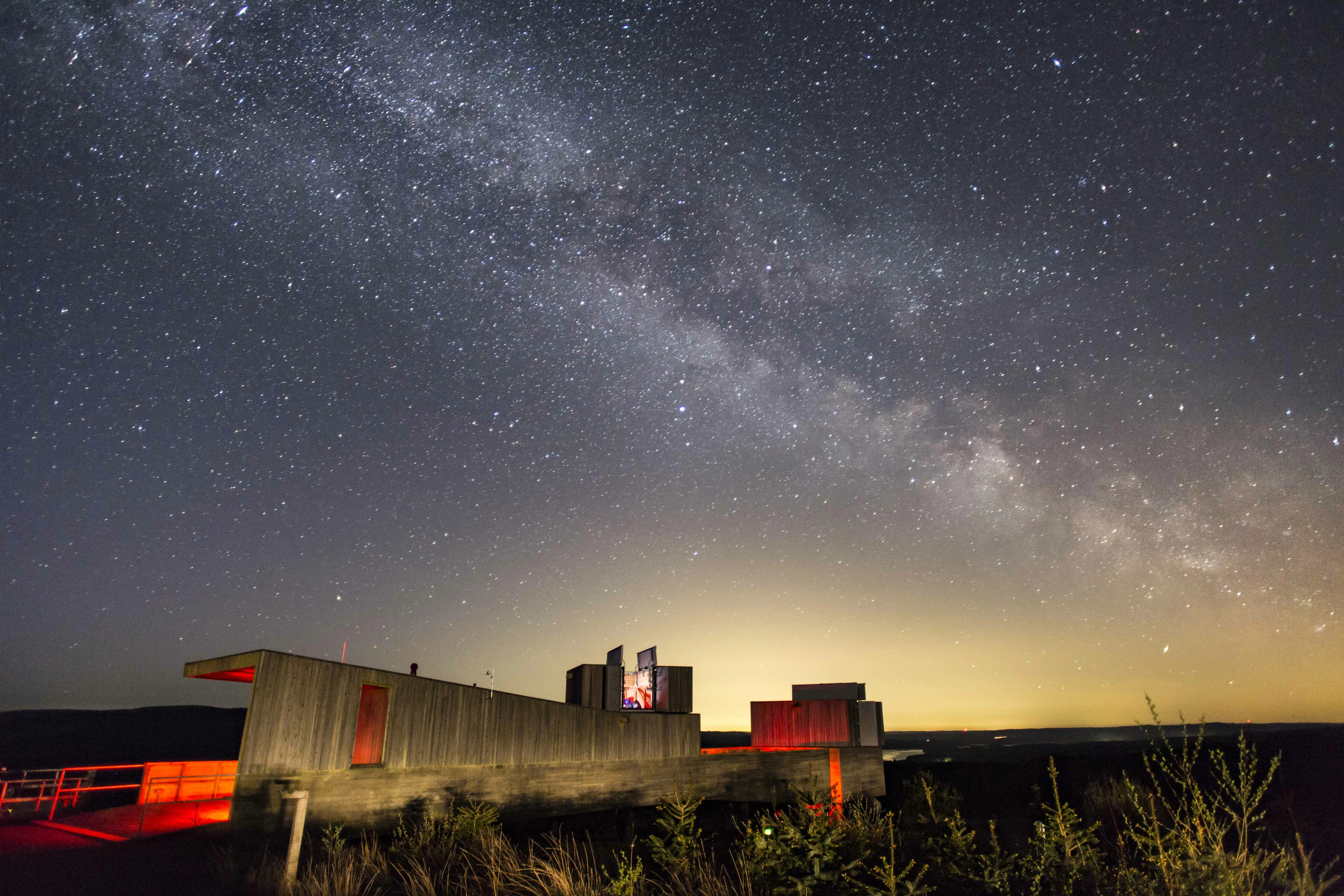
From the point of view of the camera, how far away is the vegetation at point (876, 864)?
229 inches

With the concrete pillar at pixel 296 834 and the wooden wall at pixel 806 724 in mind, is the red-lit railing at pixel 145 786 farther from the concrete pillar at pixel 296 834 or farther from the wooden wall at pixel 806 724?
the wooden wall at pixel 806 724

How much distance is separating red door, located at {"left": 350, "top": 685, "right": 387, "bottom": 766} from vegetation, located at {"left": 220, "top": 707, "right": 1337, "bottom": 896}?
377cm

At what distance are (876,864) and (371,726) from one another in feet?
38.7

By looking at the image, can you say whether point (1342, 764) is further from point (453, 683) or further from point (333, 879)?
point (333, 879)

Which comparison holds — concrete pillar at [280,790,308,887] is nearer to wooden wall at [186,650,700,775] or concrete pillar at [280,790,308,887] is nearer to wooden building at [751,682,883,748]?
wooden wall at [186,650,700,775]

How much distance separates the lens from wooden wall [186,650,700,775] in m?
14.2

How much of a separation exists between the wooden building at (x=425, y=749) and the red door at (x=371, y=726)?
3 centimetres

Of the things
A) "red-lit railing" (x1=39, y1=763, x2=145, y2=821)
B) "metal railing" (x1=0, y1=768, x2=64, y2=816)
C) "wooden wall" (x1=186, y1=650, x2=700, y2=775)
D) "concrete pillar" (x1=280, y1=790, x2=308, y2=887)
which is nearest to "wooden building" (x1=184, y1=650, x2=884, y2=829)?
"wooden wall" (x1=186, y1=650, x2=700, y2=775)

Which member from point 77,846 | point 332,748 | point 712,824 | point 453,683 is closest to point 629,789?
point 712,824

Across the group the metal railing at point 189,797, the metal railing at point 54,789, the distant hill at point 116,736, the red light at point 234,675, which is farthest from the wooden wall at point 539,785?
the distant hill at point 116,736

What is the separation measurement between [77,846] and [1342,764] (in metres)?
63.5

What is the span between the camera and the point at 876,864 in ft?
30.4

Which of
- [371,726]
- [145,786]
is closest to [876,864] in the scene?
[371,726]

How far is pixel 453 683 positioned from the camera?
17.8 m
